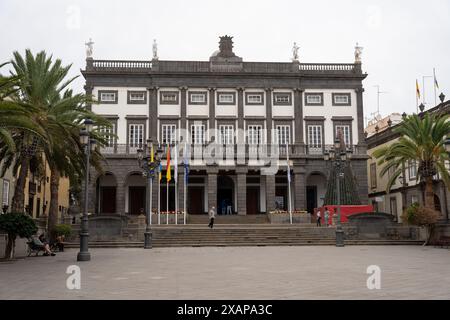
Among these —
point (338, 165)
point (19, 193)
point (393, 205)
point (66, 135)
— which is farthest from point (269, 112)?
point (19, 193)

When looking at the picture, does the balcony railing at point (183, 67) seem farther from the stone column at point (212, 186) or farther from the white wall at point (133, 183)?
the white wall at point (133, 183)

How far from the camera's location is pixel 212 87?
4166 cm

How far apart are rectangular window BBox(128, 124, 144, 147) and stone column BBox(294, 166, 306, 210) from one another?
42.5 ft

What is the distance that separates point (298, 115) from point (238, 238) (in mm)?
16833

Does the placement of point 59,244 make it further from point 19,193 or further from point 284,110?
point 284,110

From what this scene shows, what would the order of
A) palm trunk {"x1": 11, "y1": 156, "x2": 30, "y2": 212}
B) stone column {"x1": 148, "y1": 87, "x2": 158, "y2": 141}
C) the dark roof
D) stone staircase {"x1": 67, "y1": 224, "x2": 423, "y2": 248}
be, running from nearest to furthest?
1. palm trunk {"x1": 11, "y1": 156, "x2": 30, "y2": 212}
2. stone staircase {"x1": 67, "y1": 224, "x2": 423, "y2": 248}
3. the dark roof
4. stone column {"x1": 148, "y1": 87, "x2": 158, "y2": 141}

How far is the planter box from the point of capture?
119 ft

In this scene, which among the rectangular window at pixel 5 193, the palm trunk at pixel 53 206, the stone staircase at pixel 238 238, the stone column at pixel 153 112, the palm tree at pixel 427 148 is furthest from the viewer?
the stone column at pixel 153 112

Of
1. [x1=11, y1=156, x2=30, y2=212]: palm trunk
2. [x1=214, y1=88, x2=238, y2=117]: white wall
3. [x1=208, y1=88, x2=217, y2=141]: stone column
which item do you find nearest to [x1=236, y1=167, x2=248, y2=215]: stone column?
[x1=208, y1=88, x2=217, y2=141]: stone column

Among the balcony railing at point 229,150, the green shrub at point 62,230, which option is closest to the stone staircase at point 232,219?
the balcony railing at point 229,150

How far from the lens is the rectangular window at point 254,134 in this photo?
41281 mm

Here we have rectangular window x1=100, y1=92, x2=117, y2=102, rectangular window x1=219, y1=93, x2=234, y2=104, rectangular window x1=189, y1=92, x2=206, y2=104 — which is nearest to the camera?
rectangular window x1=100, y1=92, x2=117, y2=102

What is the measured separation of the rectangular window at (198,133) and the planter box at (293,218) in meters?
8.99

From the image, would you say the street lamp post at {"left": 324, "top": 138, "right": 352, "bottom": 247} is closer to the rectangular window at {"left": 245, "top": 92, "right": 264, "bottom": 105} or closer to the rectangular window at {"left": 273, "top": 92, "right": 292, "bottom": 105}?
the rectangular window at {"left": 273, "top": 92, "right": 292, "bottom": 105}
